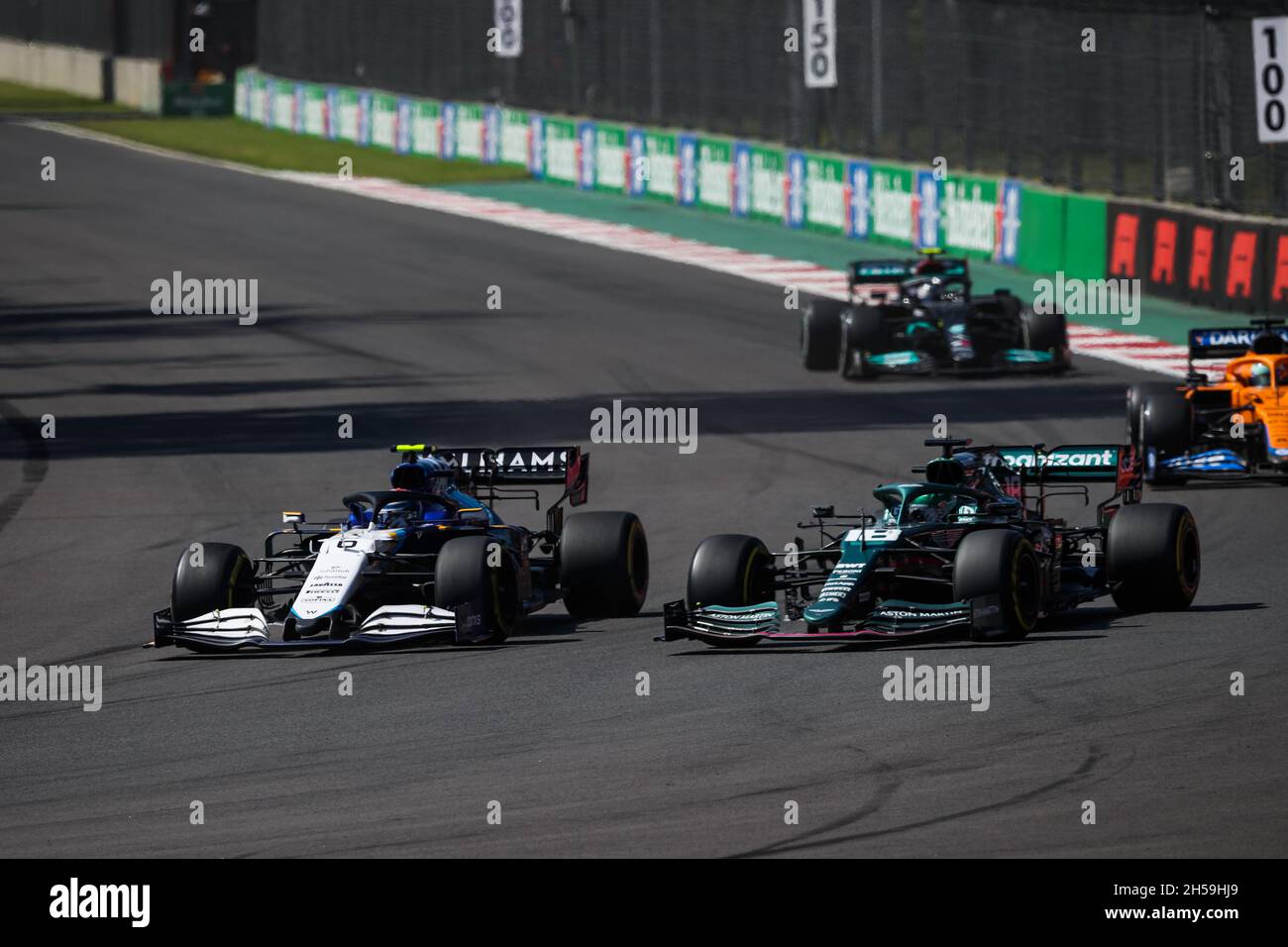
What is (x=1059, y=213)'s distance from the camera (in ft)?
117

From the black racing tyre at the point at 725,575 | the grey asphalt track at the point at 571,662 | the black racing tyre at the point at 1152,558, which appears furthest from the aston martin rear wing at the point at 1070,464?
the black racing tyre at the point at 725,575

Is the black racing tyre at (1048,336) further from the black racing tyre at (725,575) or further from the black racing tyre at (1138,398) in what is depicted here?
the black racing tyre at (725,575)

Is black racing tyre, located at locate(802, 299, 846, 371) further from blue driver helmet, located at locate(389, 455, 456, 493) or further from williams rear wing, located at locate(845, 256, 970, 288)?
blue driver helmet, located at locate(389, 455, 456, 493)

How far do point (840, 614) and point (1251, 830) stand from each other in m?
4.88

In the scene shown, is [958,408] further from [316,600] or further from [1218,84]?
[316,600]

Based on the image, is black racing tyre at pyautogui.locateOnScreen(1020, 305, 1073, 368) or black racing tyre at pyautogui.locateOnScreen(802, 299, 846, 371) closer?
black racing tyre at pyautogui.locateOnScreen(1020, 305, 1073, 368)

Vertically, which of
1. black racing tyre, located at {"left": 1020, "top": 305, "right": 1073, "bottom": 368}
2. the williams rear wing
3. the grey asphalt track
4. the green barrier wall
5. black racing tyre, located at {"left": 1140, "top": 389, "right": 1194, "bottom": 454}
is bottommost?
the grey asphalt track

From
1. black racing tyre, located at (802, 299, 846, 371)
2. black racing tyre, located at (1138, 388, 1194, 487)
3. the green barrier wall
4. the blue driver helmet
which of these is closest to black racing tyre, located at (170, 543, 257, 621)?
the blue driver helmet

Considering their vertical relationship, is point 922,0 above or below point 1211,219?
above

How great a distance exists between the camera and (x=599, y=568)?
1633 cm

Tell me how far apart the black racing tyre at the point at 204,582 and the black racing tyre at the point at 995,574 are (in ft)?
14.3

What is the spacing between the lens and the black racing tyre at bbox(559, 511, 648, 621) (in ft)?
53.6

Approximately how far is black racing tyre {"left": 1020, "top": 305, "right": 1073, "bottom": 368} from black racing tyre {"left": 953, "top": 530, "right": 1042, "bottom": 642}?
13.7m
